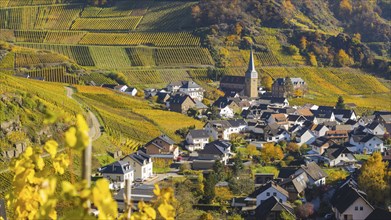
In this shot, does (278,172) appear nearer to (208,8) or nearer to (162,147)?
(162,147)

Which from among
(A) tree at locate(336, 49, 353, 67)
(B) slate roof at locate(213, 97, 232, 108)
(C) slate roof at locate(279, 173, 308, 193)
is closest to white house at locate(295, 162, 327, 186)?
A: (C) slate roof at locate(279, 173, 308, 193)

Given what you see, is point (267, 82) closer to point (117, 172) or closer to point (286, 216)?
point (117, 172)

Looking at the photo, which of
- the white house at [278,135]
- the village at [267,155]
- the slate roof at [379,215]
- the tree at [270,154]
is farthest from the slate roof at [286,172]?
the white house at [278,135]

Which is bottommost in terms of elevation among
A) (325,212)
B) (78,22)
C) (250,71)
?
(325,212)

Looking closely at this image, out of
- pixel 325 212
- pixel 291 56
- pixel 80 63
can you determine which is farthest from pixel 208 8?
pixel 325 212

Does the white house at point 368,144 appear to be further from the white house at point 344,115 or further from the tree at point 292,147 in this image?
the white house at point 344,115

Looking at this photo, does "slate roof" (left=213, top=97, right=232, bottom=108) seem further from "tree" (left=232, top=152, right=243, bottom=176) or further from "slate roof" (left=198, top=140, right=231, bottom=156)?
"tree" (left=232, top=152, right=243, bottom=176)

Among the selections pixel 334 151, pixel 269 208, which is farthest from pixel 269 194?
pixel 334 151

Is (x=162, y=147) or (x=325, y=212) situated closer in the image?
(x=325, y=212)
